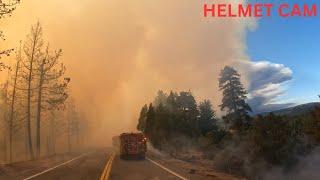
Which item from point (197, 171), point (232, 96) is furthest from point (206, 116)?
point (197, 171)

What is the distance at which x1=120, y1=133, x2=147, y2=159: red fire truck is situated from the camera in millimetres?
46000

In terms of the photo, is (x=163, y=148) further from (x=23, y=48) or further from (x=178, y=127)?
(x=23, y=48)

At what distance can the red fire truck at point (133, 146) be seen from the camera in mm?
46000

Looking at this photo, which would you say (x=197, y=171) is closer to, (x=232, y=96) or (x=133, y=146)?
(x=133, y=146)

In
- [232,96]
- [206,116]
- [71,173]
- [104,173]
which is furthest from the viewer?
[206,116]

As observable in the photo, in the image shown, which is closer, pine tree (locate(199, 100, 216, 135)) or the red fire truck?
the red fire truck

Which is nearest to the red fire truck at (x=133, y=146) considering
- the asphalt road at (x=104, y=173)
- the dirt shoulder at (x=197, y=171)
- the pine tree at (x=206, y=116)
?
the dirt shoulder at (x=197, y=171)

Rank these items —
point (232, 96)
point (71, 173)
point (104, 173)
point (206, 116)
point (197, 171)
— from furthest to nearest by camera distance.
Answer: point (206, 116) < point (232, 96) < point (197, 171) < point (71, 173) < point (104, 173)

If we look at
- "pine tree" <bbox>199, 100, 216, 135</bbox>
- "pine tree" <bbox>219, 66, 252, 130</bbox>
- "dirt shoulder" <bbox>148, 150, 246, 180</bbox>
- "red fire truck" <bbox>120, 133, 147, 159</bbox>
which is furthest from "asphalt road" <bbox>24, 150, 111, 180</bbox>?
"pine tree" <bbox>199, 100, 216, 135</bbox>

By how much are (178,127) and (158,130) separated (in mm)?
3726

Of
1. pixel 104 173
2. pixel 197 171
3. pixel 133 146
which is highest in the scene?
pixel 133 146

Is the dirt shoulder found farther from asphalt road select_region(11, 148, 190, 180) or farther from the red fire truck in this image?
the red fire truck

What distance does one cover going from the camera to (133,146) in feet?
151

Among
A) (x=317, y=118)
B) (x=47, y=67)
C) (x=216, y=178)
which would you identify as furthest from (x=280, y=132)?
(x=47, y=67)
